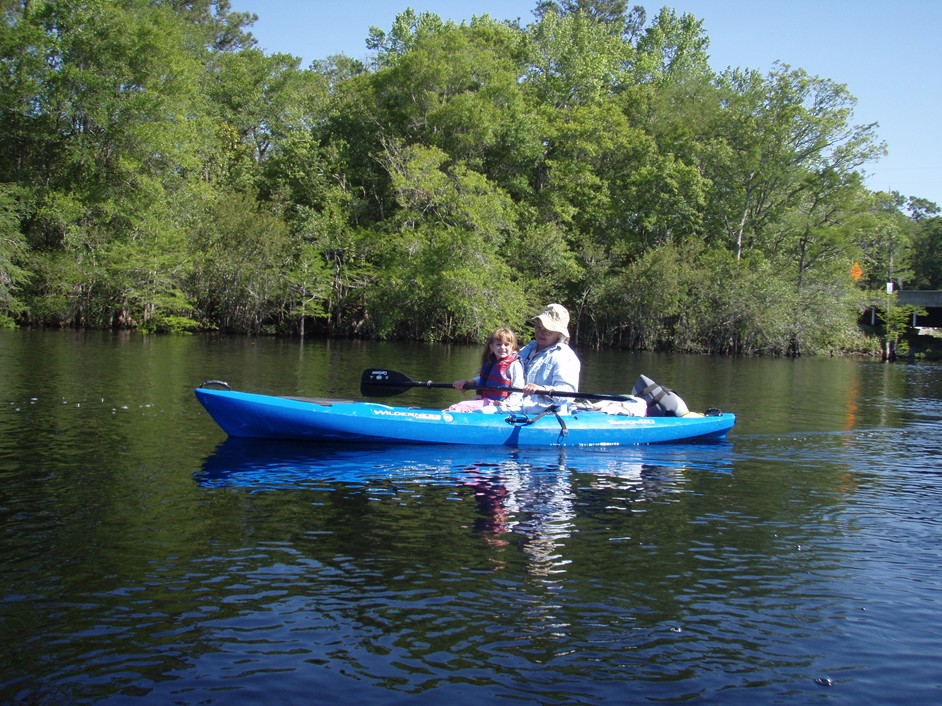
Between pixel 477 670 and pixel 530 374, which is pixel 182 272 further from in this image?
pixel 477 670

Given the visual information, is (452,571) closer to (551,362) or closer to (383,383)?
(551,362)

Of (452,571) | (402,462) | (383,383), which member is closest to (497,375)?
(383,383)

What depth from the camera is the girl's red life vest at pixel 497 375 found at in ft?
34.4

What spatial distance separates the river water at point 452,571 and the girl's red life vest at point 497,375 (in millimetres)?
882

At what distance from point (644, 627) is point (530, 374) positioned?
19.1 ft

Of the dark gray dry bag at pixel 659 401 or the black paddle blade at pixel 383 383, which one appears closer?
the black paddle blade at pixel 383 383

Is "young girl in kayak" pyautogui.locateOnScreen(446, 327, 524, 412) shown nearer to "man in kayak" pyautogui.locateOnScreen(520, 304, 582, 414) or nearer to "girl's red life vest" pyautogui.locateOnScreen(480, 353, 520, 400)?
"girl's red life vest" pyautogui.locateOnScreen(480, 353, 520, 400)

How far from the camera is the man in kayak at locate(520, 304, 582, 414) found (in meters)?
10.2

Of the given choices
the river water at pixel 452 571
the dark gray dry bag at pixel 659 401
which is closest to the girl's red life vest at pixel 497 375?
the river water at pixel 452 571

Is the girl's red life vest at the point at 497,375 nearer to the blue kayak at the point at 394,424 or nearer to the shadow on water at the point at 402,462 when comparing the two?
the blue kayak at the point at 394,424

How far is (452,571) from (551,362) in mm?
5070

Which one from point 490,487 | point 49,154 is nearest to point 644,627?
point 490,487

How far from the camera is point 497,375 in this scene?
10.6 m

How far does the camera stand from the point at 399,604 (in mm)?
5051
